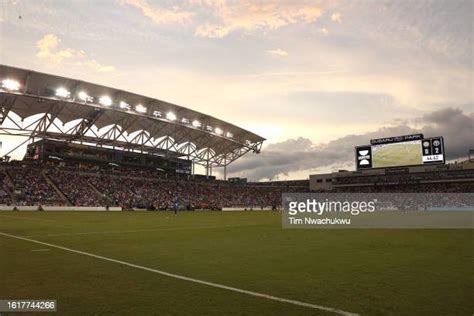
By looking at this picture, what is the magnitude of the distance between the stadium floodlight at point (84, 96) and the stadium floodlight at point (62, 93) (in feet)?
4.70

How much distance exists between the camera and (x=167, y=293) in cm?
681

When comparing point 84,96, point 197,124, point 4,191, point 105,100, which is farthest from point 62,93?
point 197,124

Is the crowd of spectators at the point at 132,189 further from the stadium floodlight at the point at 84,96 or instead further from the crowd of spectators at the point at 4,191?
the stadium floodlight at the point at 84,96

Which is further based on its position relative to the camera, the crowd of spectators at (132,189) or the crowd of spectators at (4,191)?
the crowd of spectators at (132,189)

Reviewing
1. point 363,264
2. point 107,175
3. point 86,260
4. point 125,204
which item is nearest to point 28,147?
point 107,175

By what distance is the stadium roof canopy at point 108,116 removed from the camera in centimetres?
4828

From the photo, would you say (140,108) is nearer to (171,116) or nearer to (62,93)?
(171,116)

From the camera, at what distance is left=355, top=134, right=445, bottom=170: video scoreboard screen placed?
48750 millimetres

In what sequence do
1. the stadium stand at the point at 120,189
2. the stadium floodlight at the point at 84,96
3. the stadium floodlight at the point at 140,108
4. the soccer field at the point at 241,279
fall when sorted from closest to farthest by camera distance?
the soccer field at the point at 241,279 → the stadium floodlight at the point at 84,96 → the stadium stand at the point at 120,189 → the stadium floodlight at the point at 140,108

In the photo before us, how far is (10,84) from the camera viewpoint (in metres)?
45.8

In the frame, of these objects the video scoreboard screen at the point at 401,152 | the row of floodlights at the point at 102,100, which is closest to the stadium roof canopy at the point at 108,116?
the row of floodlights at the point at 102,100

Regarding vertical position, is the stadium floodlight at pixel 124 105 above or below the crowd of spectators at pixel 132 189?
above

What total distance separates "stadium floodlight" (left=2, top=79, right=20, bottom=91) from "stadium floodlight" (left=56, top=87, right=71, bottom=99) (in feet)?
15.5

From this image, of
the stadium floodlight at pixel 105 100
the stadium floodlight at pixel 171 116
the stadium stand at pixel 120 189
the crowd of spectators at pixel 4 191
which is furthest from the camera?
the stadium floodlight at pixel 171 116
